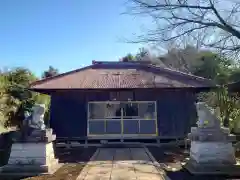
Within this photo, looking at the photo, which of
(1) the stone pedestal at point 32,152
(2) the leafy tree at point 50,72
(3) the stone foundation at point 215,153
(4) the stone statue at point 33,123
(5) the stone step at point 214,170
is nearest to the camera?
(5) the stone step at point 214,170

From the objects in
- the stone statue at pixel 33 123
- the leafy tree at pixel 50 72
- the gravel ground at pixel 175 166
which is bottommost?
the gravel ground at pixel 175 166

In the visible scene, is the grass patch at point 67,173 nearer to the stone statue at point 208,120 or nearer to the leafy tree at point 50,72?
the stone statue at point 208,120

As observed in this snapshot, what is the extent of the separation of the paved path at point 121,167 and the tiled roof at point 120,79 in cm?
410

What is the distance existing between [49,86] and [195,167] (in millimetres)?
8543

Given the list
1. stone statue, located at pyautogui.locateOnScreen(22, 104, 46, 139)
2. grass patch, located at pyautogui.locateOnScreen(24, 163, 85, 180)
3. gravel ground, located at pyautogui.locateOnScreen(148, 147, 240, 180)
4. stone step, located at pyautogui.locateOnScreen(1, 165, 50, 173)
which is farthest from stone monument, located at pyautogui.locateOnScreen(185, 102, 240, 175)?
stone statue, located at pyautogui.locateOnScreen(22, 104, 46, 139)

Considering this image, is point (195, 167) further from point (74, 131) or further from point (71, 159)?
point (74, 131)

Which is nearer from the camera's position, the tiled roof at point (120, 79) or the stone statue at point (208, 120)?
the stone statue at point (208, 120)

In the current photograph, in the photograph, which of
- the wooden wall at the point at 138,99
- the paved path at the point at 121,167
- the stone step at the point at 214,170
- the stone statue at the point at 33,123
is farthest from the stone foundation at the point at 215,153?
the wooden wall at the point at 138,99

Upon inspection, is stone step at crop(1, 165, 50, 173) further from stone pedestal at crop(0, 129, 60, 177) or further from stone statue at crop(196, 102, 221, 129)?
stone statue at crop(196, 102, 221, 129)

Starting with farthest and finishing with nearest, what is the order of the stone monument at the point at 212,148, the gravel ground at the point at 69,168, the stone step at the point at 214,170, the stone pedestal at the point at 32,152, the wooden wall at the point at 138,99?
the wooden wall at the point at 138,99, the stone pedestal at the point at 32,152, the stone monument at the point at 212,148, the stone step at the point at 214,170, the gravel ground at the point at 69,168

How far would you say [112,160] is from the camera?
9.32 meters

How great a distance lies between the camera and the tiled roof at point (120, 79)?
1341 cm

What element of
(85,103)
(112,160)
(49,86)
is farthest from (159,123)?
(49,86)

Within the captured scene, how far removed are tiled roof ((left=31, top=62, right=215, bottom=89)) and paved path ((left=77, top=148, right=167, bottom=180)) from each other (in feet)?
13.4
